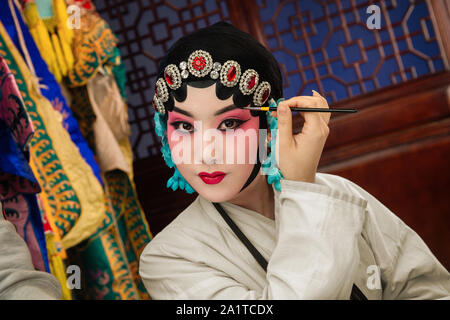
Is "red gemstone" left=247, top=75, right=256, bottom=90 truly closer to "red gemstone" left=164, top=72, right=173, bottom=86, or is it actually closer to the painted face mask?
the painted face mask

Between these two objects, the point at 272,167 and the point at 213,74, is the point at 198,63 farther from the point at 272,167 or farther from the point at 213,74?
the point at 272,167

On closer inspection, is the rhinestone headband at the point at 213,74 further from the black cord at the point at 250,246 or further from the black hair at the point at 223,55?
the black cord at the point at 250,246

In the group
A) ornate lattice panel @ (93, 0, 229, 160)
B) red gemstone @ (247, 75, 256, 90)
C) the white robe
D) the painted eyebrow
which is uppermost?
ornate lattice panel @ (93, 0, 229, 160)

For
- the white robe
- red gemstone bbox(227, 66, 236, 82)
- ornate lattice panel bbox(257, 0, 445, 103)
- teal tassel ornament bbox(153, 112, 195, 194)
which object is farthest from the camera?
ornate lattice panel bbox(257, 0, 445, 103)

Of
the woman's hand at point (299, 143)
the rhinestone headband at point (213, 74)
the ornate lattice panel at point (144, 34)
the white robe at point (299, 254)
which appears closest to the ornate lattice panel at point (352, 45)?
the ornate lattice panel at point (144, 34)

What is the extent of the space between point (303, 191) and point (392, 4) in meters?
2.16

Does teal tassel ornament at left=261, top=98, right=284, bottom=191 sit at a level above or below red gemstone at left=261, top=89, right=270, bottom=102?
below

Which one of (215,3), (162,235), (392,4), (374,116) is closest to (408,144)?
(374,116)

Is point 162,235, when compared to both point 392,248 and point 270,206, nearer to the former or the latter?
point 270,206

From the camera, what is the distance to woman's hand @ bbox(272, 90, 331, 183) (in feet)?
2.87

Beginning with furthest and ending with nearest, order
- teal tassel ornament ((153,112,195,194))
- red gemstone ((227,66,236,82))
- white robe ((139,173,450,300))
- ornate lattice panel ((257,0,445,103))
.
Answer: ornate lattice panel ((257,0,445,103))
teal tassel ornament ((153,112,195,194))
red gemstone ((227,66,236,82))
white robe ((139,173,450,300))

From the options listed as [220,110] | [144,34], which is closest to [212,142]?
[220,110]

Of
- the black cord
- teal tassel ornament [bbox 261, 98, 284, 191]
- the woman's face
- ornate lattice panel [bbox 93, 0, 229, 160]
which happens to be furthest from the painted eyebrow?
ornate lattice panel [bbox 93, 0, 229, 160]

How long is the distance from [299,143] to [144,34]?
2.04 meters
